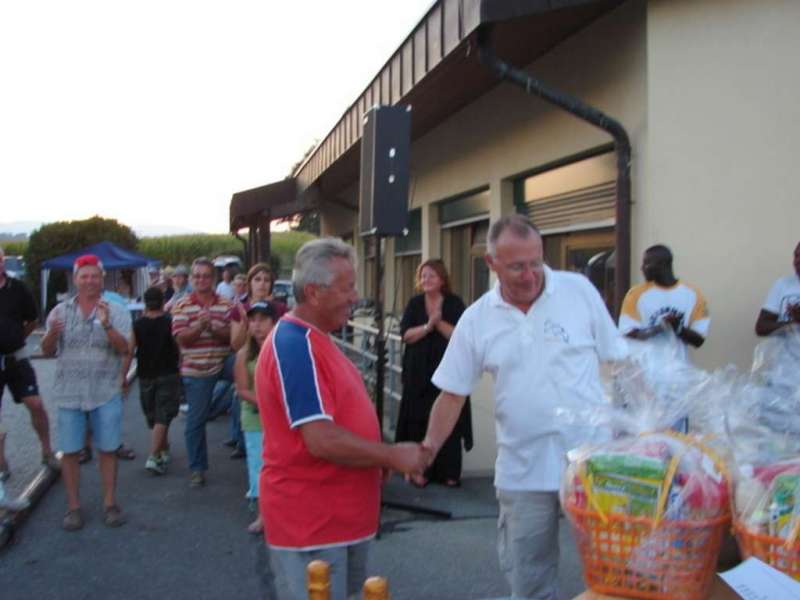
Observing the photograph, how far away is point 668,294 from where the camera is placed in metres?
5.12

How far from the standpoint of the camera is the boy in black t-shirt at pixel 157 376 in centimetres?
727

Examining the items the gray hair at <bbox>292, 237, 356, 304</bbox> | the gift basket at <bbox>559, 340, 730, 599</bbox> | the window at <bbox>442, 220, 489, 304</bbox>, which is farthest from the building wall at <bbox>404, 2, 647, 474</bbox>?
the gift basket at <bbox>559, 340, 730, 599</bbox>

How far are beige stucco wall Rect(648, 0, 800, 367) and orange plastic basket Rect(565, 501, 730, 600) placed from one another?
154 inches

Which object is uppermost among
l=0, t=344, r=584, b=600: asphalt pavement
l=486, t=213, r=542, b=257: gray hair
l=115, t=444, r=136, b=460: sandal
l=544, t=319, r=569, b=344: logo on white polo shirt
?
l=486, t=213, r=542, b=257: gray hair

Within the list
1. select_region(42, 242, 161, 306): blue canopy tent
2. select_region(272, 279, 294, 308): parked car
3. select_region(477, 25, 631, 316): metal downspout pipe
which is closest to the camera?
select_region(477, 25, 631, 316): metal downspout pipe

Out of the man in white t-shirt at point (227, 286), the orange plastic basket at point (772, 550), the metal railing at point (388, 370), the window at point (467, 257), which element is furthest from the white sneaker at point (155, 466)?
the orange plastic basket at point (772, 550)

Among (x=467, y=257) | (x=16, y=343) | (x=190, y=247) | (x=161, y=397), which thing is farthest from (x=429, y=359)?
(x=190, y=247)

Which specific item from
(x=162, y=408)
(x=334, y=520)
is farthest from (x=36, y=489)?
(x=334, y=520)

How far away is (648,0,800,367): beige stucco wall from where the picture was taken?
5355 millimetres

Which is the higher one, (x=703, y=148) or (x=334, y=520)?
(x=703, y=148)

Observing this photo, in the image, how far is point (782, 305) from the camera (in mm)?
5027

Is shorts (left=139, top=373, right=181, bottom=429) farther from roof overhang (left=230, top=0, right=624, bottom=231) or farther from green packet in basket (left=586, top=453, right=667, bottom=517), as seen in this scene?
green packet in basket (left=586, top=453, right=667, bottom=517)

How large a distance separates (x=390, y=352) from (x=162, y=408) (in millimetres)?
2277

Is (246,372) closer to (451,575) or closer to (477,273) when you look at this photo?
(451,575)
